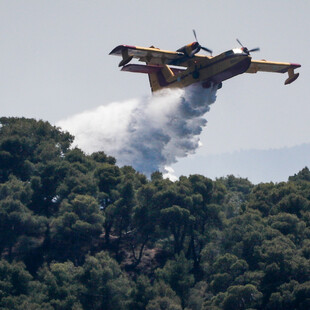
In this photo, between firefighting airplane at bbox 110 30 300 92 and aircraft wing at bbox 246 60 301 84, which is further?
aircraft wing at bbox 246 60 301 84

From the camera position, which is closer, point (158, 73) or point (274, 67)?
point (158, 73)

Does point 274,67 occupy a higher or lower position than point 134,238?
higher

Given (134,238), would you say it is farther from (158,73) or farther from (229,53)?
(229,53)

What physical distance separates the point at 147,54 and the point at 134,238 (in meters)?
15.1

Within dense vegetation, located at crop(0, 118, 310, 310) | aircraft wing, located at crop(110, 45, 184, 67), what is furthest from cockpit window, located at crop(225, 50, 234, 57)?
dense vegetation, located at crop(0, 118, 310, 310)

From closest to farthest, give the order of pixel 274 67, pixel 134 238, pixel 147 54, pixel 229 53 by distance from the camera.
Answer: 1. pixel 229 53
2. pixel 147 54
3. pixel 134 238
4. pixel 274 67

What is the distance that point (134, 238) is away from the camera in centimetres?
7181

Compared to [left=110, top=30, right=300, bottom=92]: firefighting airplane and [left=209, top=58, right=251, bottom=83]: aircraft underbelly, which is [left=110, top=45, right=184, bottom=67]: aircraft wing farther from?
[left=209, top=58, right=251, bottom=83]: aircraft underbelly

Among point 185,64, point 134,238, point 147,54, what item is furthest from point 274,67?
point 134,238

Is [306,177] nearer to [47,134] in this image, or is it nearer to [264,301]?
[47,134]

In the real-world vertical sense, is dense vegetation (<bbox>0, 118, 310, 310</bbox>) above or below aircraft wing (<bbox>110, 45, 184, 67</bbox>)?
below

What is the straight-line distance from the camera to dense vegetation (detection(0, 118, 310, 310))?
59250 mm

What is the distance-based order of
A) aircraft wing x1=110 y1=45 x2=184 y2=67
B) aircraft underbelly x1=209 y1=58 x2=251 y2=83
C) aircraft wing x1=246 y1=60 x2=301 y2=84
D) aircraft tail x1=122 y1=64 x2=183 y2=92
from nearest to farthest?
aircraft underbelly x1=209 y1=58 x2=251 y2=83 → aircraft wing x1=110 y1=45 x2=184 y2=67 → aircraft tail x1=122 y1=64 x2=183 y2=92 → aircraft wing x1=246 y1=60 x2=301 y2=84

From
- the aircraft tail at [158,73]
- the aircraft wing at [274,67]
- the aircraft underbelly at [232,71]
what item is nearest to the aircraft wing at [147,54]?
the aircraft tail at [158,73]
